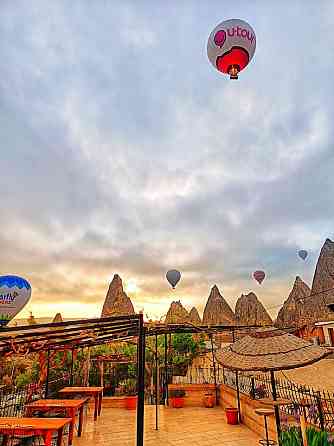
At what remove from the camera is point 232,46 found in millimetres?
5539

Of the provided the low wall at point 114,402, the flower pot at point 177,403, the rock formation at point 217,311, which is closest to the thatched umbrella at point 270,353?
the flower pot at point 177,403

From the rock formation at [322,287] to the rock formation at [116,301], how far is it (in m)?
16.7

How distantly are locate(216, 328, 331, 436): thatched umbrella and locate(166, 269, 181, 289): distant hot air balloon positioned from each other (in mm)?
12466

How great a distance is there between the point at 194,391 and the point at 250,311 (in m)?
25.1

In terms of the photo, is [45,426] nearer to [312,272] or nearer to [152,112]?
[152,112]

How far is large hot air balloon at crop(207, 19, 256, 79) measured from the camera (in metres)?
5.55

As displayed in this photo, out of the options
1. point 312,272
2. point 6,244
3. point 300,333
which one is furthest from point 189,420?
point 312,272

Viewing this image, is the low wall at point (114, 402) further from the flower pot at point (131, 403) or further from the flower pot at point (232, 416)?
the flower pot at point (232, 416)

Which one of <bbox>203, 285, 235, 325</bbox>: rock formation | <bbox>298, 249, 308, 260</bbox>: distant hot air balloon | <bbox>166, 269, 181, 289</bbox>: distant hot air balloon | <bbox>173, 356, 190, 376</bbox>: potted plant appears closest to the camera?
<bbox>173, 356, 190, 376</bbox>: potted plant

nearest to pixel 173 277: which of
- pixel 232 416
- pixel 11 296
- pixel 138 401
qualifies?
pixel 11 296

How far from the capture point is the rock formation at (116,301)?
2835 cm

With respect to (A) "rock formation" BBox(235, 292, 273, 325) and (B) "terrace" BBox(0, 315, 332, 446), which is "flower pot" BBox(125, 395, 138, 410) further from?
(A) "rock formation" BBox(235, 292, 273, 325)

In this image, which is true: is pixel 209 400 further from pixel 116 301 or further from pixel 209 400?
pixel 116 301

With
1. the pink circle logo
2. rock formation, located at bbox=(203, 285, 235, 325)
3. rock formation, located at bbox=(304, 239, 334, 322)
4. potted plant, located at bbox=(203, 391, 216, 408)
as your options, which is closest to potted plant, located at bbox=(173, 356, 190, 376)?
potted plant, located at bbox=(203, 391, 216, 408)
